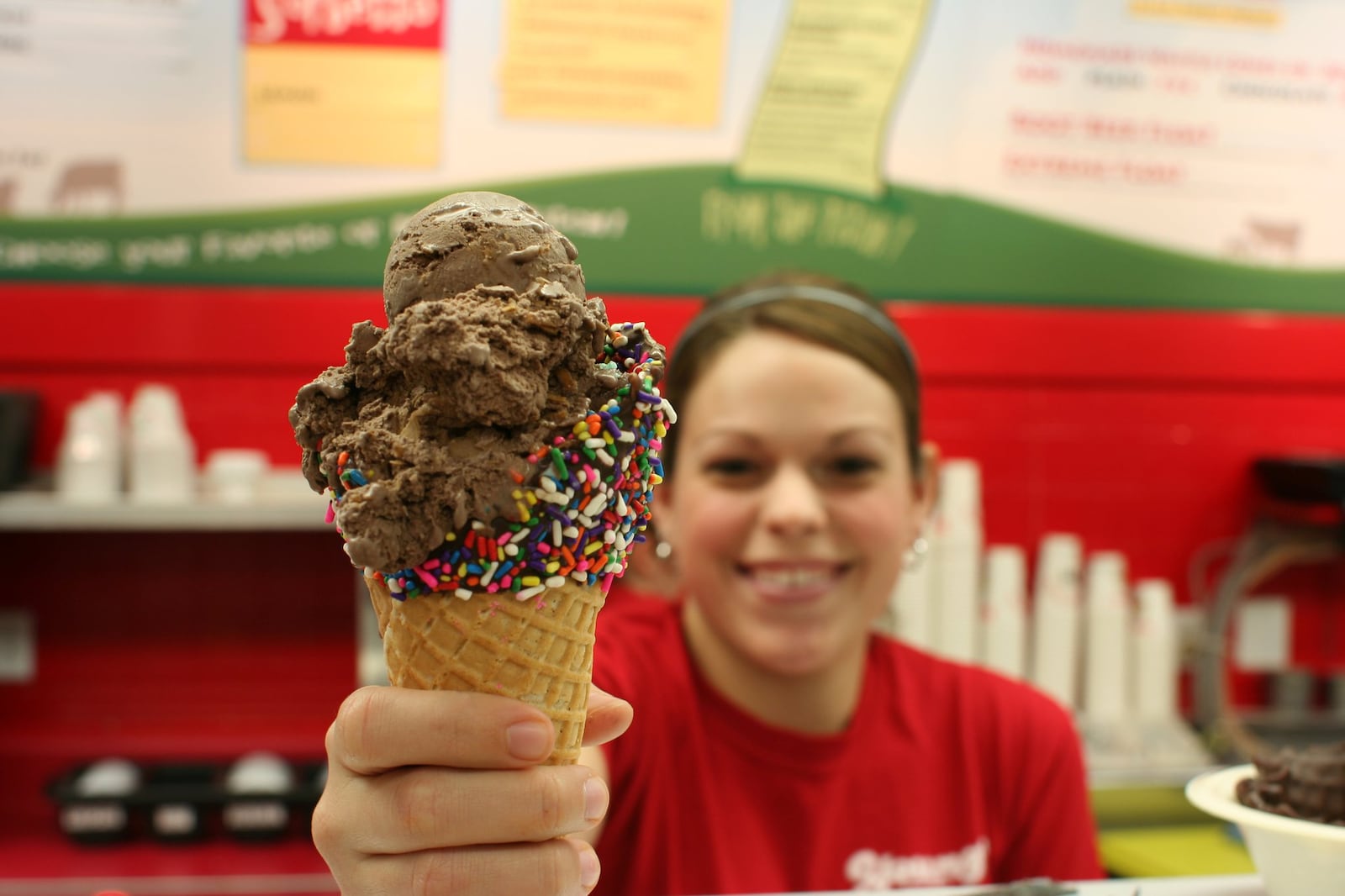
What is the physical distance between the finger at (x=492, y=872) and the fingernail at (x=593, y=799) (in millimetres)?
31

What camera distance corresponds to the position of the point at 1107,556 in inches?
105

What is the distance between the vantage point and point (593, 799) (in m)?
0.79

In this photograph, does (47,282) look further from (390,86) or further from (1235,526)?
(1235,526)

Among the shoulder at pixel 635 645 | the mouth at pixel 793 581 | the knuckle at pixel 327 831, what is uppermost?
the mouth at pixel 793 581

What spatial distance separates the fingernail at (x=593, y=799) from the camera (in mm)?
778

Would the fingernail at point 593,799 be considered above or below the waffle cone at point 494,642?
below

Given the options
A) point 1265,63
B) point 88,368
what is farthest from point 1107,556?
point 88,368

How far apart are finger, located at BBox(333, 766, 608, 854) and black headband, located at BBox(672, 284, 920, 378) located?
0.96m

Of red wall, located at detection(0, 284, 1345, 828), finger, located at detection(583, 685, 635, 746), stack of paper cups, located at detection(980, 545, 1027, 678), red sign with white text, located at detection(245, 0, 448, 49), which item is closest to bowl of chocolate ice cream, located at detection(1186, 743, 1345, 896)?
finger, located at detection(583, 685, 635, 746)

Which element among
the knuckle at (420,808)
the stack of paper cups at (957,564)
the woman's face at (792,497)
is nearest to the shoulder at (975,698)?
the woman's face at (792,497)

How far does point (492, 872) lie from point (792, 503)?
776mm

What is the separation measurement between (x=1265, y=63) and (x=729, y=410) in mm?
2277

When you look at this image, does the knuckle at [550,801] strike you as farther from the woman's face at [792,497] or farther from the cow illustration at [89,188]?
the cow illustration at [89,188]

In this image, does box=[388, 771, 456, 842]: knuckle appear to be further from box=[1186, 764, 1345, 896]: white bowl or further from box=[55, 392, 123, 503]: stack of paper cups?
box=[55, 392, 123, 503]: stack of paper cups
